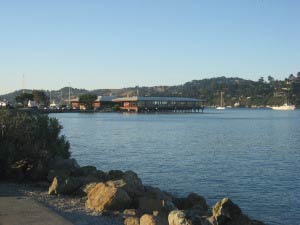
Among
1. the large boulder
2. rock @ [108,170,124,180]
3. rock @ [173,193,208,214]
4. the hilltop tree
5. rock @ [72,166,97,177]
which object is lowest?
rock @ [173,193,208,214]

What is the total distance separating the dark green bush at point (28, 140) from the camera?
21.8 metres

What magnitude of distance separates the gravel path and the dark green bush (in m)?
1.98

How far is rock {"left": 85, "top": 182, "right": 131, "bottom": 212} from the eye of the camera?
15.7 meters

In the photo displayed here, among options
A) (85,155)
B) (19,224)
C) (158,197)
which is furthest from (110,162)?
(19,224)

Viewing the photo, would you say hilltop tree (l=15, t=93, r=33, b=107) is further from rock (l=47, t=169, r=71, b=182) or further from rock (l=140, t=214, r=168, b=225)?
rock (l=140, t=214, r=168, b=225)

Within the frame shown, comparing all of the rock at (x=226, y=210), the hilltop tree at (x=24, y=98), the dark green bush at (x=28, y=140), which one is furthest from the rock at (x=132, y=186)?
the hilltop tree at (x=24, y=98)

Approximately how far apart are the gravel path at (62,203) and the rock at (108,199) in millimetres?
393

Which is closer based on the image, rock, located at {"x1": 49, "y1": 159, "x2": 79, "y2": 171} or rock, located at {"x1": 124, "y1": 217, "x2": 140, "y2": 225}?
rock, located at {"x1": 124, "y1": 217, "x2": 140, "y2": 225}

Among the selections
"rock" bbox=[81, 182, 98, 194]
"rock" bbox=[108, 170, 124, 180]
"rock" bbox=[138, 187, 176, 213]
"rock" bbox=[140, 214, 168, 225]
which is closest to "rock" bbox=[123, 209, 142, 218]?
"rock" bbox=[138, 187, 176, 213]

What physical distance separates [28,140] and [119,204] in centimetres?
888

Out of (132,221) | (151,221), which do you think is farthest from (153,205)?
(151,221)

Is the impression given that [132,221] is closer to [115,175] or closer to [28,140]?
[115,175]

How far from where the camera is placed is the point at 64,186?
60.5 ft

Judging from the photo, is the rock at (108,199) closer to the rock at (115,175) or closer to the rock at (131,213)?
the rock at (131,213)
